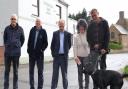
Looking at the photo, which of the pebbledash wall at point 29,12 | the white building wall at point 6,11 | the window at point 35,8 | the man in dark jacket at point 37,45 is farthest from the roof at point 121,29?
the man in dark jacket at point 37,45

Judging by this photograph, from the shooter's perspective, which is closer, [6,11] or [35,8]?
[6,11]

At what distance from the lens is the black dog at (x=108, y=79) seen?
32.8 feet

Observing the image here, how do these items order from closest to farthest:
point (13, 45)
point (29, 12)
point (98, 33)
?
point (98, 33) < point (13, 45) < point (29, 12)

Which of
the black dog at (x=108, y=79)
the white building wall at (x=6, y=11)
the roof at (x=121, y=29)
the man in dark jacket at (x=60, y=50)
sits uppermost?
the roof at (x=121, y=29)

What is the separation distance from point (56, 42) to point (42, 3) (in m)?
22.3

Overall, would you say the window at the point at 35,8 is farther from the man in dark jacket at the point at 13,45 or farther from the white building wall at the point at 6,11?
the man in dark jacket at the point at 13,45

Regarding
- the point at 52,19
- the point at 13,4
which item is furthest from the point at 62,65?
the point at 52,19

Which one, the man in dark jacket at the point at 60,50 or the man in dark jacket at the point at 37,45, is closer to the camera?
the man in dark jacket at the point at 60,50

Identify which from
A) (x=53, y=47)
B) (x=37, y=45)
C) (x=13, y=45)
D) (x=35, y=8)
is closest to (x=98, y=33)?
(x=53, y=47)

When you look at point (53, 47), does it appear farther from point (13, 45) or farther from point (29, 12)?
point (29, 12)

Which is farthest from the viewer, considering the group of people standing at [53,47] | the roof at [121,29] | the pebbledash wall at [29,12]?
the roof at [121,29]

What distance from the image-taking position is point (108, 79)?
10055 millimetres

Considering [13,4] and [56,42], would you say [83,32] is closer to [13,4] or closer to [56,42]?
[56,42]

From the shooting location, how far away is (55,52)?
12.8m
